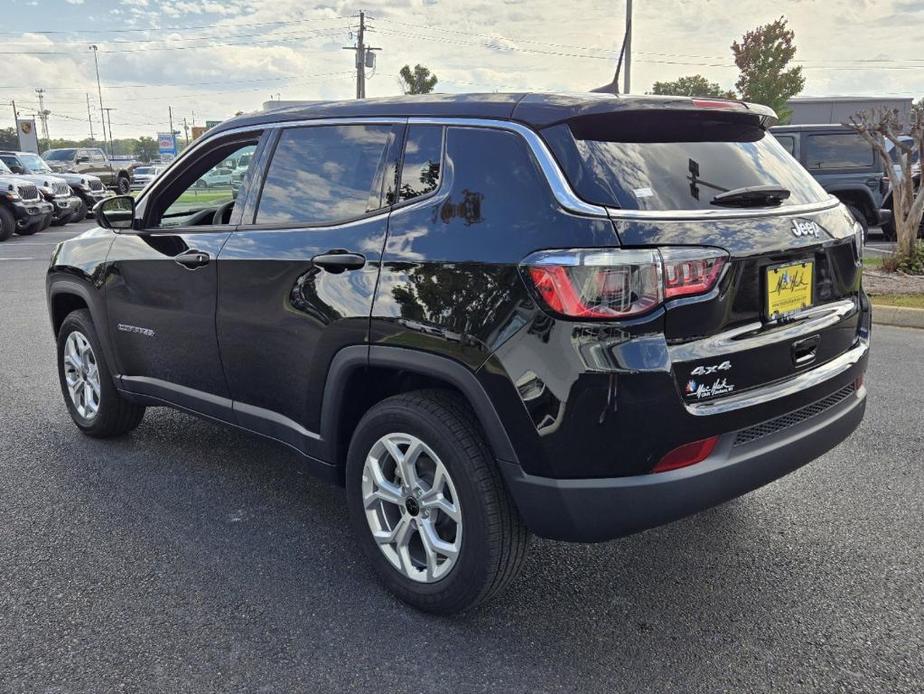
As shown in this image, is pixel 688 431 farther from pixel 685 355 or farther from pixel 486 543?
pixel 486 543

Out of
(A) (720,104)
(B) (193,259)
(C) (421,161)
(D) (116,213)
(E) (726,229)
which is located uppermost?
(A) (720,104)

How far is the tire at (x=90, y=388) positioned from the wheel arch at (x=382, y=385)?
1937 millimetres

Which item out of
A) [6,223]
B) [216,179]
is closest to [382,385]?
[216,179]

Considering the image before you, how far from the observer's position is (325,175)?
10.5 feet

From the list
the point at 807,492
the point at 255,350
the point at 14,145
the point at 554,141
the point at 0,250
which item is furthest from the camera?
the point at 14,145

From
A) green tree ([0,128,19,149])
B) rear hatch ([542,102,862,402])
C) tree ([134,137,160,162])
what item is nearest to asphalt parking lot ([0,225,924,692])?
rear hatch ([542,102,862,402])

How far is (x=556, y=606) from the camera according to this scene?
2857 millimetres

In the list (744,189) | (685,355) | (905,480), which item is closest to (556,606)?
(685,355)

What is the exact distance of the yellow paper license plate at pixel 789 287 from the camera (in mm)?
2590

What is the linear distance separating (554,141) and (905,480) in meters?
2.65

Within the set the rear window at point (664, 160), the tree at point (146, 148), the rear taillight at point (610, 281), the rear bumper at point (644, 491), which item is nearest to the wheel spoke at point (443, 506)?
the rear bumper at point (644, 491)

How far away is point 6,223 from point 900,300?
54.5ft

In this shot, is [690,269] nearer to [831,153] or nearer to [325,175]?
[325,175]

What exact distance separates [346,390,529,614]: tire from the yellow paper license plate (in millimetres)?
1046
